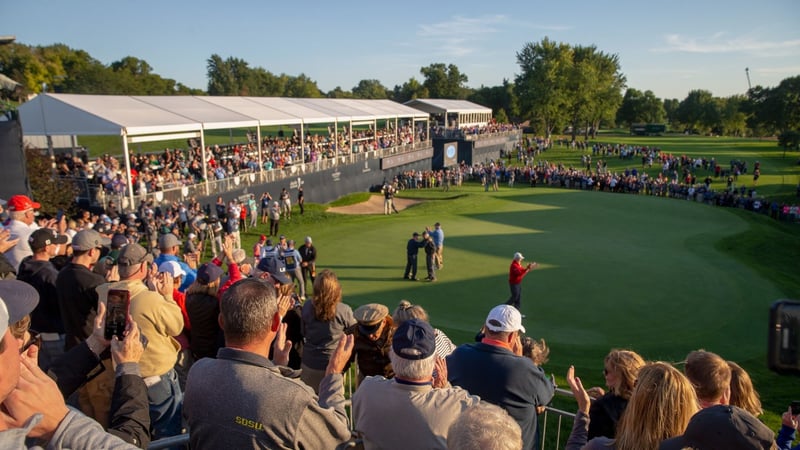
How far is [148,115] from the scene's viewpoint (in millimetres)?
23375

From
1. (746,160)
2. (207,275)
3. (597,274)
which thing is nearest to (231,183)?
(597,274)

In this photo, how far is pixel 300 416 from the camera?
107 inches

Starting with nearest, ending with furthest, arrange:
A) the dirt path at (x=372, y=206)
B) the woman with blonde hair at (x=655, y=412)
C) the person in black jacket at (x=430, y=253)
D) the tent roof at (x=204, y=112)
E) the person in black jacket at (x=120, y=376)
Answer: the person in black jacket at (x=120, y=376), the woman with blonde hair at (x=655, y=412), the person in black jacket at (x=430, y=253), the tent roof at (x=204, y=112), the dirt path at (x=372, y=206)

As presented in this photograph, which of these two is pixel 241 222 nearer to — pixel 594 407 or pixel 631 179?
pixel 594 407

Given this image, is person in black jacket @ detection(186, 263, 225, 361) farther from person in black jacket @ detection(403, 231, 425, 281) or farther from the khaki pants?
person in black jacket @ detection(403, 231, 425, 281)

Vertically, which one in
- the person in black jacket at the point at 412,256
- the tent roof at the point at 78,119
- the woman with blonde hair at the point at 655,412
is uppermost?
the tent roof at the point at 78,119

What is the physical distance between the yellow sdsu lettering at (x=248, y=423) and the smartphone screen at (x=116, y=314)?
1.23 m

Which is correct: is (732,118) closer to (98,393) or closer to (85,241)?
(85,241)

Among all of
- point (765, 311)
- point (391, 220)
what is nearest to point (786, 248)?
point (765, 311)

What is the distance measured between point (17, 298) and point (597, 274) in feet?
49.8

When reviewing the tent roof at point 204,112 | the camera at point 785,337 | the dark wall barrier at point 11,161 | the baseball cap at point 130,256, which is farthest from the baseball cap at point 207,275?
the tent roof at point 204,112

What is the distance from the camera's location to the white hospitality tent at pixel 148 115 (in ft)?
68.4

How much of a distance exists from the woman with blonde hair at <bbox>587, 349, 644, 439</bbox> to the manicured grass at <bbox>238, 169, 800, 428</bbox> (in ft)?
16.6

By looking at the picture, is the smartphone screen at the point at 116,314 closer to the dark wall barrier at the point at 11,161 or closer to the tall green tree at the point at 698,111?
the dark wall barrier at the point at 11,161
